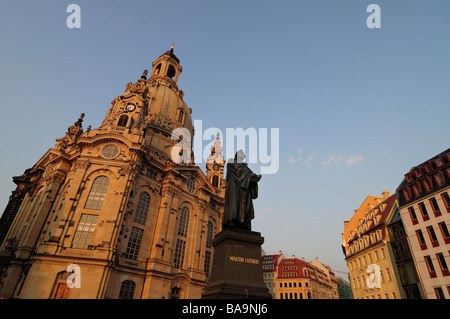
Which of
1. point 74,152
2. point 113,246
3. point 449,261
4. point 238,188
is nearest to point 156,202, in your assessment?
point 113,246

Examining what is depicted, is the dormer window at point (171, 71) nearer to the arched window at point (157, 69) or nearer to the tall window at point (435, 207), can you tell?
the arched window at point (157, 69)

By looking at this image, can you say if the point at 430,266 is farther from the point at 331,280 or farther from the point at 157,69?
the point at 331,280

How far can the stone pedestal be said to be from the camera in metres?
7.97

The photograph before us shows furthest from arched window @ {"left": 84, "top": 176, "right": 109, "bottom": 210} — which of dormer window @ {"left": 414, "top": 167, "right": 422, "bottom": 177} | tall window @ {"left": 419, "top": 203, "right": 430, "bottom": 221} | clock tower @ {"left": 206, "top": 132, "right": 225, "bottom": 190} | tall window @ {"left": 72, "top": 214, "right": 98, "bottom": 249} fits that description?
dormer window @ {"left": 414, "top": 167, "right": 422, "bottom": 177}

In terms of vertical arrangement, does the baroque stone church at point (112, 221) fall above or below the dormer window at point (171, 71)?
below

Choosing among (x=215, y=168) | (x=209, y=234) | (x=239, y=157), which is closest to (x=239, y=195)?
(x=239, y=157)

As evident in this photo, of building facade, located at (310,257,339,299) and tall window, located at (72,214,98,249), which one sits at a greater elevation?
building facade, located at (310,257,339,299)

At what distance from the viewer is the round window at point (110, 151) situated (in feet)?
102

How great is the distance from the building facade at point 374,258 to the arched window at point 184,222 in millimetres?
27563

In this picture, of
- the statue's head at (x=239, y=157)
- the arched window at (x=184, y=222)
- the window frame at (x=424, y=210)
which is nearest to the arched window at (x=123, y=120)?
the arched window at (x=184, y=222)

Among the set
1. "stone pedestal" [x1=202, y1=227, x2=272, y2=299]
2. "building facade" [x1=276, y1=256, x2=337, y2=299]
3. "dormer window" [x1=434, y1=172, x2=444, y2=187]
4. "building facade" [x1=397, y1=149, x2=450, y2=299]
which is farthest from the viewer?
"building facade" [x1=276, y1=256, x2=337, y2=299]

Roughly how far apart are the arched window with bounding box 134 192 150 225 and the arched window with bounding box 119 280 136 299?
6.90 m

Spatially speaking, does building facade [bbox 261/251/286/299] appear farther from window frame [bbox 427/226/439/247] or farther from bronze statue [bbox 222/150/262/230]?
bronze statue [bbox 222/150/262/230]
